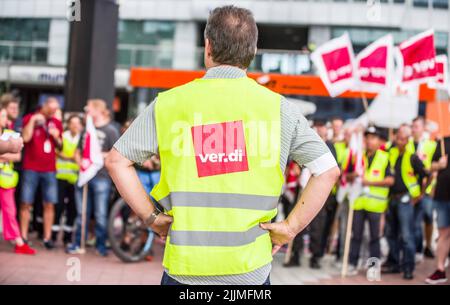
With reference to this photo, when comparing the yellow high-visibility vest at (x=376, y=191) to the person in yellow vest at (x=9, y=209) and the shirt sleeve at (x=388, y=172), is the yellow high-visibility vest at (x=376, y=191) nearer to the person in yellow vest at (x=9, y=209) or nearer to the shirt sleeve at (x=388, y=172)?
the shirt sleeve at (x=388, y=172)

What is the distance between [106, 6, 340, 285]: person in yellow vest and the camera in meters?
2.29

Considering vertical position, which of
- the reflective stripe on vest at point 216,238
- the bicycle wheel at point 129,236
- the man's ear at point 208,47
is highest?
the man's ear at point 208,47

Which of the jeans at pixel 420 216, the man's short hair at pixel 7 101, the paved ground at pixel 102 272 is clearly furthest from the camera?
the jeans at pixel 420 216

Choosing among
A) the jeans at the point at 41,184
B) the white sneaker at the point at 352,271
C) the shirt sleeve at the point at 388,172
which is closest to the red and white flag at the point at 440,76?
the shirt sleeve at the point at 388,172

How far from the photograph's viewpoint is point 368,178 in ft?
26.0

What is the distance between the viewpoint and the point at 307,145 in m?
2.38

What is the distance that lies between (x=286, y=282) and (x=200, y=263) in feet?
15.6

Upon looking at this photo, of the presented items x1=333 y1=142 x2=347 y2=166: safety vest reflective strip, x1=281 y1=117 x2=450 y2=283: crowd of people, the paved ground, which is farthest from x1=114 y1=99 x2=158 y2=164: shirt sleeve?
x1=333 y1=142 x2=347 y2=166: safety vest reflective strip

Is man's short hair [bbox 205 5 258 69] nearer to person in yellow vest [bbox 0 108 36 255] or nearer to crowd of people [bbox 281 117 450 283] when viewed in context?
crowd of people [bbox 281 117 450 283]

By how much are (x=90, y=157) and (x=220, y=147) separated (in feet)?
19.1

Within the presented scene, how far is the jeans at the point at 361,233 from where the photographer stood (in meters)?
7.88

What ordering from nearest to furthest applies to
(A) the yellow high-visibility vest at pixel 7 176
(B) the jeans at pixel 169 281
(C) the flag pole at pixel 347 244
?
1. (B) the jeans at pixel 169 281
2. (A) the yellow high-visibility vest at pixel 7 176
3. (C) the flag pole at pixel 347 244

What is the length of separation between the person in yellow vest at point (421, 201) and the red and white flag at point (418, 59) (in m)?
1.19
